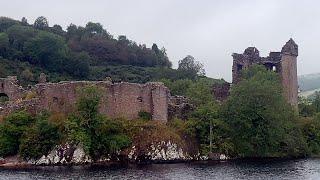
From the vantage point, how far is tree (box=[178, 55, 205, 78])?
129750 mm

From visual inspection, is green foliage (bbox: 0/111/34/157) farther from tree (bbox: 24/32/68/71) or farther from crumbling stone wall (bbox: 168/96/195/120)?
tree (bbox: 24/32/68/71)

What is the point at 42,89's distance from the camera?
63.8m

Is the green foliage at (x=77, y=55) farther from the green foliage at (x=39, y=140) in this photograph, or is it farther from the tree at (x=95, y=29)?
the green foliage at (x=39, y=140)

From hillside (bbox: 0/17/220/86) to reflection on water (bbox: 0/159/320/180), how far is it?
54755mm

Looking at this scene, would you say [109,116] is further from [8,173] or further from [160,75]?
[160,75]

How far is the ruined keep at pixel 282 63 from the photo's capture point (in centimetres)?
8894

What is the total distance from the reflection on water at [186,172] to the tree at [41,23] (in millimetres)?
109041

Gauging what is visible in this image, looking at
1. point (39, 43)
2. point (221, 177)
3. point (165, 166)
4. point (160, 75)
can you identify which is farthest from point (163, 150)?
point (39, 43)

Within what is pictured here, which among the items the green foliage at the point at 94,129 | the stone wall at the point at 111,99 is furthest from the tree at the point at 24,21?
the green foliage at the point at 94,129

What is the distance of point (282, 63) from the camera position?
292ft

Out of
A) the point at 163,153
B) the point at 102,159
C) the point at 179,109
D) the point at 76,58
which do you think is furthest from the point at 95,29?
the point at 102,159

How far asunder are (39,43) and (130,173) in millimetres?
82368

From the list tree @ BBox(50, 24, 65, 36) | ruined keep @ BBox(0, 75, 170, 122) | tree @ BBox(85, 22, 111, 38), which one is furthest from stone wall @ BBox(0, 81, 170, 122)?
tree @ BBox(85, 22, 111, 38)

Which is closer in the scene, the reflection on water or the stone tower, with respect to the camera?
the reflection on water
